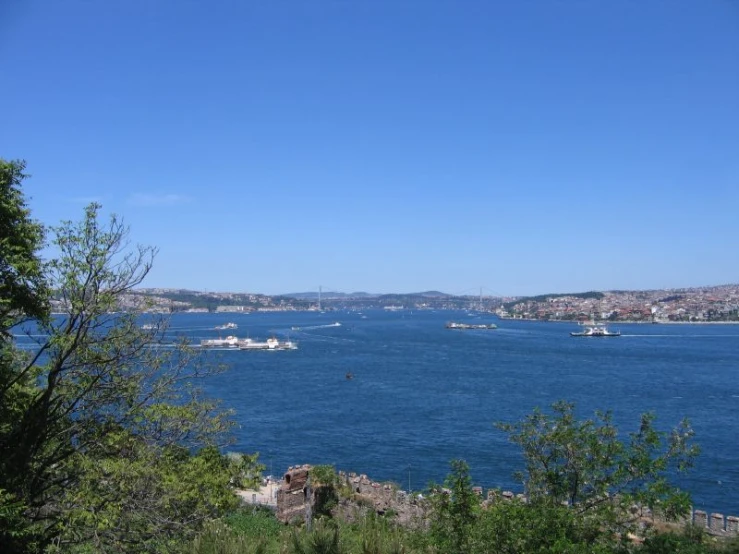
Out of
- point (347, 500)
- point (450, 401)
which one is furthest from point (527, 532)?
point (450, 401)

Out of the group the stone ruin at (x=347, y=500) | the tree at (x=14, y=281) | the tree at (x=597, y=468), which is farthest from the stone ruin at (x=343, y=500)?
the tree at (x=14, y=281)

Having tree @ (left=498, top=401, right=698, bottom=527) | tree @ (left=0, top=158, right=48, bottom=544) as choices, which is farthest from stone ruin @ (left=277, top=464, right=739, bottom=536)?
tree @ (left=0, top=158, right=48, bottom=544)

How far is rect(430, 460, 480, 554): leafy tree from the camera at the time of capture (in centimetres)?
914

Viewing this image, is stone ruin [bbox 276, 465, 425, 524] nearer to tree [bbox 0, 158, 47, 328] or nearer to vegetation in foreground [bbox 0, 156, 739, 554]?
vegetation in foreground [bbox 0, 156, 739, 554]

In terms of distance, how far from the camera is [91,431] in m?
9.09

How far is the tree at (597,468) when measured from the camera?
397 inches

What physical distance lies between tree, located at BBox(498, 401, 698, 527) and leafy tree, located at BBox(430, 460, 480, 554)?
63.9 inches

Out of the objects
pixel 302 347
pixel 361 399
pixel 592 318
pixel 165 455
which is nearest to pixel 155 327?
pixel 165 455

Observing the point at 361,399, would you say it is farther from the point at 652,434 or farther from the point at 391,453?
the point at 652,434

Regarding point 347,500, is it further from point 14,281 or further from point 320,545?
point 14,281

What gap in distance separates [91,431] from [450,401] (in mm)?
39898

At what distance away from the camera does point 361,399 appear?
1902 inches

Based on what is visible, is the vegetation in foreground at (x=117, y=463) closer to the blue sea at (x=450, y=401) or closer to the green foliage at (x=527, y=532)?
the green foliage at (x=527, y=532)

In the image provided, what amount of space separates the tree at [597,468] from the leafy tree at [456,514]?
1624mm
